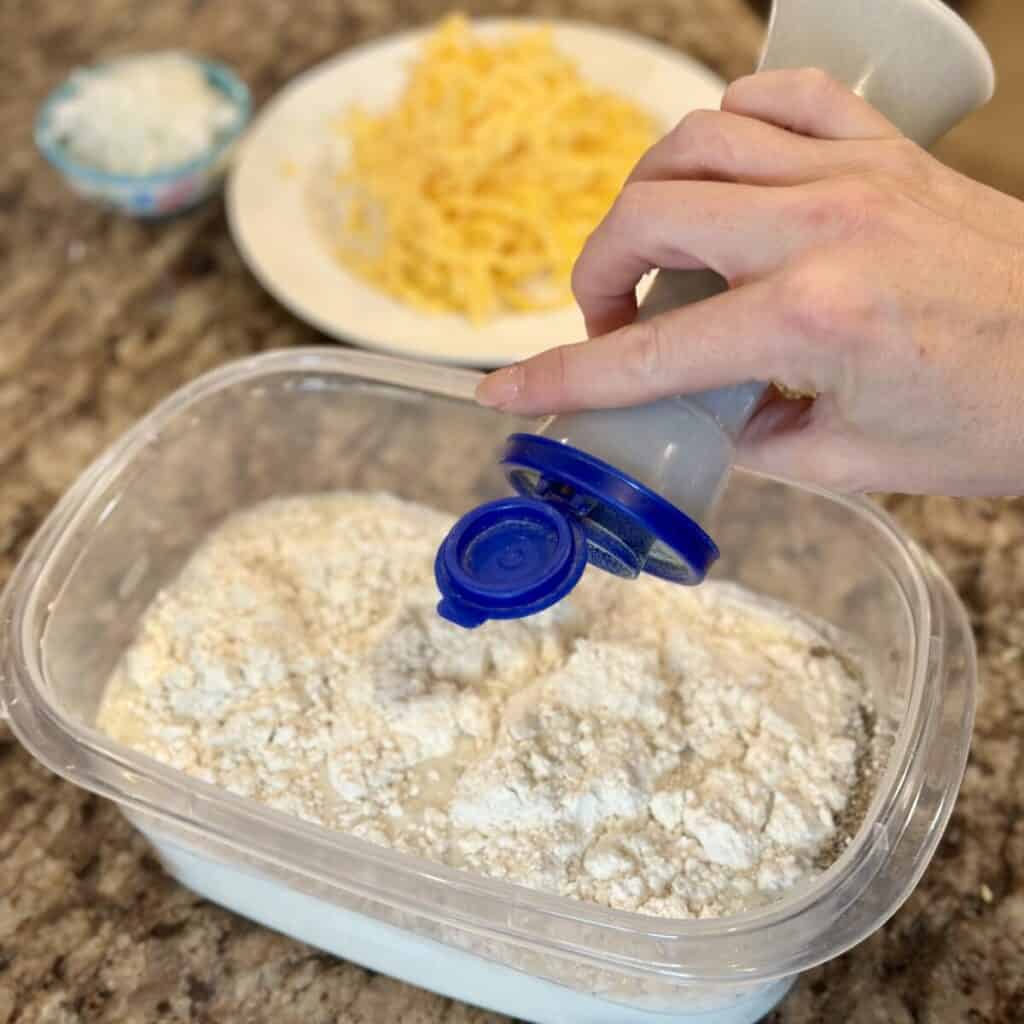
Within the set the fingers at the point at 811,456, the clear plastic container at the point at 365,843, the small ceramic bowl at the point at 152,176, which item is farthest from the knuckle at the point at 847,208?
the small ceramic bowl at the point at 152,176

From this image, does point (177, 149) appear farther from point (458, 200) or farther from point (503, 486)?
point (503, 486)

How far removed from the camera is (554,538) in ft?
1.93

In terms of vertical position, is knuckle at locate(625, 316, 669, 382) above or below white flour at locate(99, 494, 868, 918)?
above

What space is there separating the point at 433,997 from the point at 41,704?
281 millimetres

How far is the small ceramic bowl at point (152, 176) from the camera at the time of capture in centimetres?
112

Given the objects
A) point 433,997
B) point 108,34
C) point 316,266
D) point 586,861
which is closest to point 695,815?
point 586,861

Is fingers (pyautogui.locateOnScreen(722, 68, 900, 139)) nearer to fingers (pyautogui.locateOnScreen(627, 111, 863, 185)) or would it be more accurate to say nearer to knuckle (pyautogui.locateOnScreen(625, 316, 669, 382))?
fingers (pyautogui.locateOnScreen(627, 111, 863, 185))

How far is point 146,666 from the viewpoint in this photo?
0.74m

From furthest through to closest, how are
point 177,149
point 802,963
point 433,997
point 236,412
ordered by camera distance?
point 177,149 → point 236,412 → point 433,997 → point 802,963

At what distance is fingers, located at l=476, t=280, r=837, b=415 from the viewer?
52 centimetres

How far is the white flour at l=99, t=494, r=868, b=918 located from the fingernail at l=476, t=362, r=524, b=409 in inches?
7.0

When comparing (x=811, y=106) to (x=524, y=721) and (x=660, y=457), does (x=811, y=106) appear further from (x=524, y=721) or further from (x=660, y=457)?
(x=524, y=721)

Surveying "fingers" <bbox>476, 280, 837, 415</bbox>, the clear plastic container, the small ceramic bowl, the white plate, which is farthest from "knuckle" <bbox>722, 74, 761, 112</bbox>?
the small ceramic bowl

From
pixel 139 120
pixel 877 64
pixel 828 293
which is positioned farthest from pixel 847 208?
pixel 139 120
